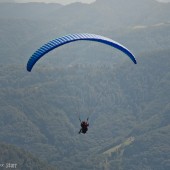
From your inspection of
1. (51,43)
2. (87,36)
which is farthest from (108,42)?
(51,43)

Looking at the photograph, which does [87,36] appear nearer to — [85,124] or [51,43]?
[51,43]

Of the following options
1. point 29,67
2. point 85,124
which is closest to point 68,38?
point 29,67

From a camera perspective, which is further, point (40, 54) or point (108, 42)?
point (108, 42)

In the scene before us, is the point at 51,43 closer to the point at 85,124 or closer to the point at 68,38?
the point at 68,38

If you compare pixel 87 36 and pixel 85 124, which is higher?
pixel 87 36

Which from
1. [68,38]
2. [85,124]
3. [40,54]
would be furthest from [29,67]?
[85,124]

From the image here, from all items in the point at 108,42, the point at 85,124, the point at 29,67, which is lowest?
the point at 85,124

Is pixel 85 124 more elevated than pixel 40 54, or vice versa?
pixel 40 54
